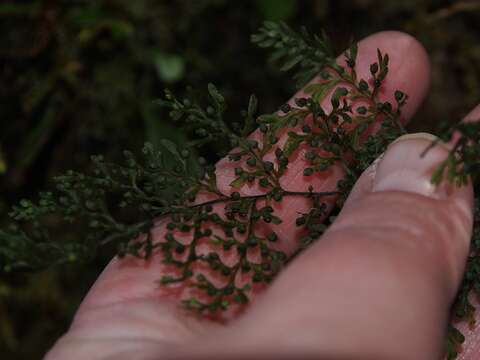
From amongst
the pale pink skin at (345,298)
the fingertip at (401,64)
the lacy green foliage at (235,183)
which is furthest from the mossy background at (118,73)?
the pale pink skin at (345,298)

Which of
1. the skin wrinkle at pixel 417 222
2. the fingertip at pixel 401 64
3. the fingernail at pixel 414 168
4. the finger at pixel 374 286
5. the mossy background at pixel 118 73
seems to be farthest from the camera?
the mossy background at pixel 118 73

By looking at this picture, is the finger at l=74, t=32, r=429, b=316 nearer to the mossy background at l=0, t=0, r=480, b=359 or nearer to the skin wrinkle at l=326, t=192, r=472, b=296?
the skin wrinkle at l=326, t=192, r=472, b=296

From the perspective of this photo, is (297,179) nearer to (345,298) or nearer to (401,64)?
(401,64)

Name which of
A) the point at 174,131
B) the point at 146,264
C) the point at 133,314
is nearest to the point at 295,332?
the point at 133,314

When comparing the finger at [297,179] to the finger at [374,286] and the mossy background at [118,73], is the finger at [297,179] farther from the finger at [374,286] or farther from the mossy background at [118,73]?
the mossy background at [118,73]

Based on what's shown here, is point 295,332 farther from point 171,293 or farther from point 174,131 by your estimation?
point 174,131

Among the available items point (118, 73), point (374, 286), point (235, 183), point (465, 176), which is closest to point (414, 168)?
point (465, 176)

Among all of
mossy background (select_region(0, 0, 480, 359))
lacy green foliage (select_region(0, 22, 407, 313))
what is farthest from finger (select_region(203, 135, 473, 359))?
mossy background (select_region(0, 0, 480, 359))
